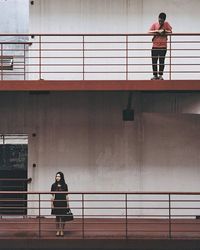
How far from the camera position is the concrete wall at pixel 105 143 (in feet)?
33.2

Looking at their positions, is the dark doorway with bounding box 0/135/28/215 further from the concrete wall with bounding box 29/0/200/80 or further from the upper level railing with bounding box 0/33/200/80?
the concrete wall with bounding box 29/0/200/80

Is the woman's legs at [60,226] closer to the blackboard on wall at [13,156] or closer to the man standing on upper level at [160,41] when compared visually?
the blackboard on wall at [13,156]

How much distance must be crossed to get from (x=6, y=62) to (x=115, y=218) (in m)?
4.03

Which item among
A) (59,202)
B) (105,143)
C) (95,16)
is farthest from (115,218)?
(95,16)

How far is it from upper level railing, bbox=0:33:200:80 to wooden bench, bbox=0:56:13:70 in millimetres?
21

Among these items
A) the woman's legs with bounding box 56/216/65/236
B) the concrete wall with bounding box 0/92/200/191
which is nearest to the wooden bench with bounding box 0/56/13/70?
the concrete wall with bounding box 0/92/200/191

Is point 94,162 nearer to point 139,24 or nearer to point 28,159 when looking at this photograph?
point 28,159

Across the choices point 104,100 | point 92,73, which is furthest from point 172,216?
point 92,73

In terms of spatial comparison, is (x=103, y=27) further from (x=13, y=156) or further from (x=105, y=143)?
(x=13, y=156)

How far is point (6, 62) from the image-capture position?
10086mm

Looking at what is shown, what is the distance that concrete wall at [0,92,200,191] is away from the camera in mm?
10125

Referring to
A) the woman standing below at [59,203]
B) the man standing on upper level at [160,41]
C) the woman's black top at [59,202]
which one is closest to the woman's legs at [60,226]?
the woman standing below at [59,203]

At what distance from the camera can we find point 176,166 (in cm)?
1015

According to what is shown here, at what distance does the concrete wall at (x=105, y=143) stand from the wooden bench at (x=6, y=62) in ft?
1.95
